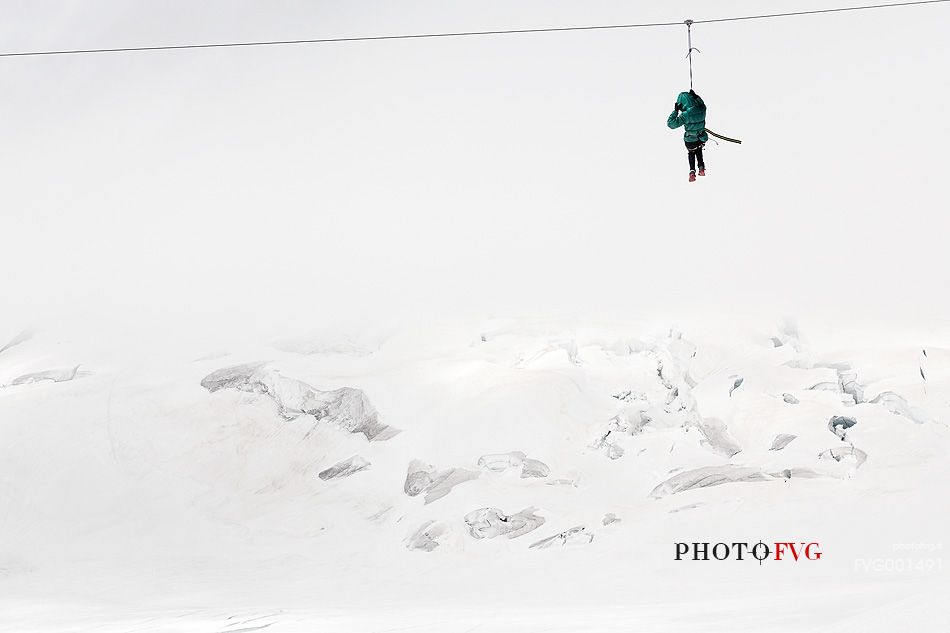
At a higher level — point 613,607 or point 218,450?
point 218,450

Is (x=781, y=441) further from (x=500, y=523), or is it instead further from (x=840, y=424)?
(x=500, y=523)

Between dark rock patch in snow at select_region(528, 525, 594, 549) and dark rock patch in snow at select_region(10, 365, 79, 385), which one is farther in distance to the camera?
dark rock patch in snow at select_region(10, 365, 79, 385)

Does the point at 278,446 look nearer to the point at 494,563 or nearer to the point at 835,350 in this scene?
the point at 494,563

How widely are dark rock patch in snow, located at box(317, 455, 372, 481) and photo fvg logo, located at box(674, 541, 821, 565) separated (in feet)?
31.1

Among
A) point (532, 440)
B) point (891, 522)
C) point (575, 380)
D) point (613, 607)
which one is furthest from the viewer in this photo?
point (575, 380)

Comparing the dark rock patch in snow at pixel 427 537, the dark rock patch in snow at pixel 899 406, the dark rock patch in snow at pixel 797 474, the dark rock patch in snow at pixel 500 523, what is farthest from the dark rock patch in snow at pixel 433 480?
the dark rock patch in snow at pixel 899 406

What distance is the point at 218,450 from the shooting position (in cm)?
2573

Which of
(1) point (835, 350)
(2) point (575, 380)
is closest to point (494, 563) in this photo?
(2) point (575, 380)

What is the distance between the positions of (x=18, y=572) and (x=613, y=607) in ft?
50.1

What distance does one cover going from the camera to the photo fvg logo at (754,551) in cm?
1939

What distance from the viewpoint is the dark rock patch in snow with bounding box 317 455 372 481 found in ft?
80.8

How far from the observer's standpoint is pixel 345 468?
24750 millimetres

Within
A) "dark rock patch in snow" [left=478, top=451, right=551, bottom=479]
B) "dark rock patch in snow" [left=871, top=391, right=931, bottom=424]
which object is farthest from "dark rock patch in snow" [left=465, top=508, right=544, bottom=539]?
"dark rock patch in snow" [left=871, top=391, right=931, bottom=424]

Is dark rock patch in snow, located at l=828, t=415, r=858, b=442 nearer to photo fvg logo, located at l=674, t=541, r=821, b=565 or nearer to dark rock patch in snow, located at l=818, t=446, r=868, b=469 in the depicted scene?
dark rock patch in snow, located at l=818, t=446, r=868, b=469
